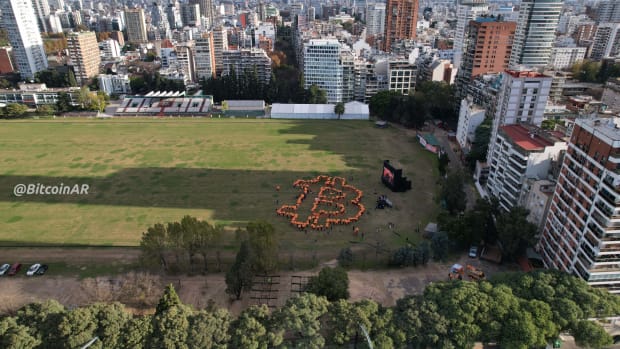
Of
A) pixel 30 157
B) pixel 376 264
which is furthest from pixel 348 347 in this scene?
pixel 30 157

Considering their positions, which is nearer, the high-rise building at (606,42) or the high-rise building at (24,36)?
the high-rise building at (24,36)

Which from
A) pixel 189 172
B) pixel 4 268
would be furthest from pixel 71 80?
pixel 4 268

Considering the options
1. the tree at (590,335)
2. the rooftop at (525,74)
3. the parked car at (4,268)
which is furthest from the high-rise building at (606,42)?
the parked car at (4,268)

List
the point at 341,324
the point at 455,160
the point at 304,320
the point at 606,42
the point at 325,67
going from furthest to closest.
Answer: the point at 606,42 → the point at 325,67 → the point at 455,160 → the point at 341,324 → the point at 304,320

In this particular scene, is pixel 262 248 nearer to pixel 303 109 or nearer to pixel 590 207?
pixel 590 207

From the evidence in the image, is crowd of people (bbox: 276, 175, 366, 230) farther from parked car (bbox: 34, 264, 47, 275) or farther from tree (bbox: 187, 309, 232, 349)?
parked car (bbox: 34, 264, 47, 275)

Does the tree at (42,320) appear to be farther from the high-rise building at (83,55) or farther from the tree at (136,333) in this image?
the high-rise building at (83,55)

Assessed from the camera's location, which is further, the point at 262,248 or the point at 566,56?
the point at 566,56
